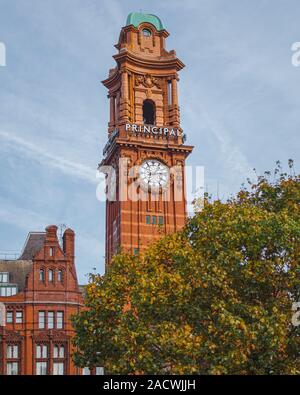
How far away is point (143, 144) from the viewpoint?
89250mm

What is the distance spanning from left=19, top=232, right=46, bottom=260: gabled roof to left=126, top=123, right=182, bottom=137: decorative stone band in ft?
60.4

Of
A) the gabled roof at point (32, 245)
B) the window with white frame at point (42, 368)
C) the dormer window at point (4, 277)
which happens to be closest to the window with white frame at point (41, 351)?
the window with white frame at point (42, 368)

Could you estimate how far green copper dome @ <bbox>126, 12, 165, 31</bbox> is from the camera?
98500 millimetres

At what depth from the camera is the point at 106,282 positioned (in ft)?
141

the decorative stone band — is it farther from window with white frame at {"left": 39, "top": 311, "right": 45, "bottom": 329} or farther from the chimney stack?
window with white frame at {"left": 39, "top": 311, "right": 45, "bottom": 329}

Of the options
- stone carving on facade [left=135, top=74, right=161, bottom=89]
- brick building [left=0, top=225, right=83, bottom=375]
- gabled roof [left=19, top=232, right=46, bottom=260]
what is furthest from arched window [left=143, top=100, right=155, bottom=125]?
brick building [left=0, top=225, right=83, bottom=375]

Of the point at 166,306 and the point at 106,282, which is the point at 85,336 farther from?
the point at 166,306

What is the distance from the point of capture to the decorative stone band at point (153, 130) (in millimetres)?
90250

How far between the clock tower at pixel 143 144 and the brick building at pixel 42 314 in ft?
45.6

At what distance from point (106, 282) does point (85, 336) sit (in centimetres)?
348

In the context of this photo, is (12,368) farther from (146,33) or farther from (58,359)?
(146,33)

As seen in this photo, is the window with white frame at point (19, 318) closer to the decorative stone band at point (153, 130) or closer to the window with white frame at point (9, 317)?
the window with white frame at point (9, 317)
